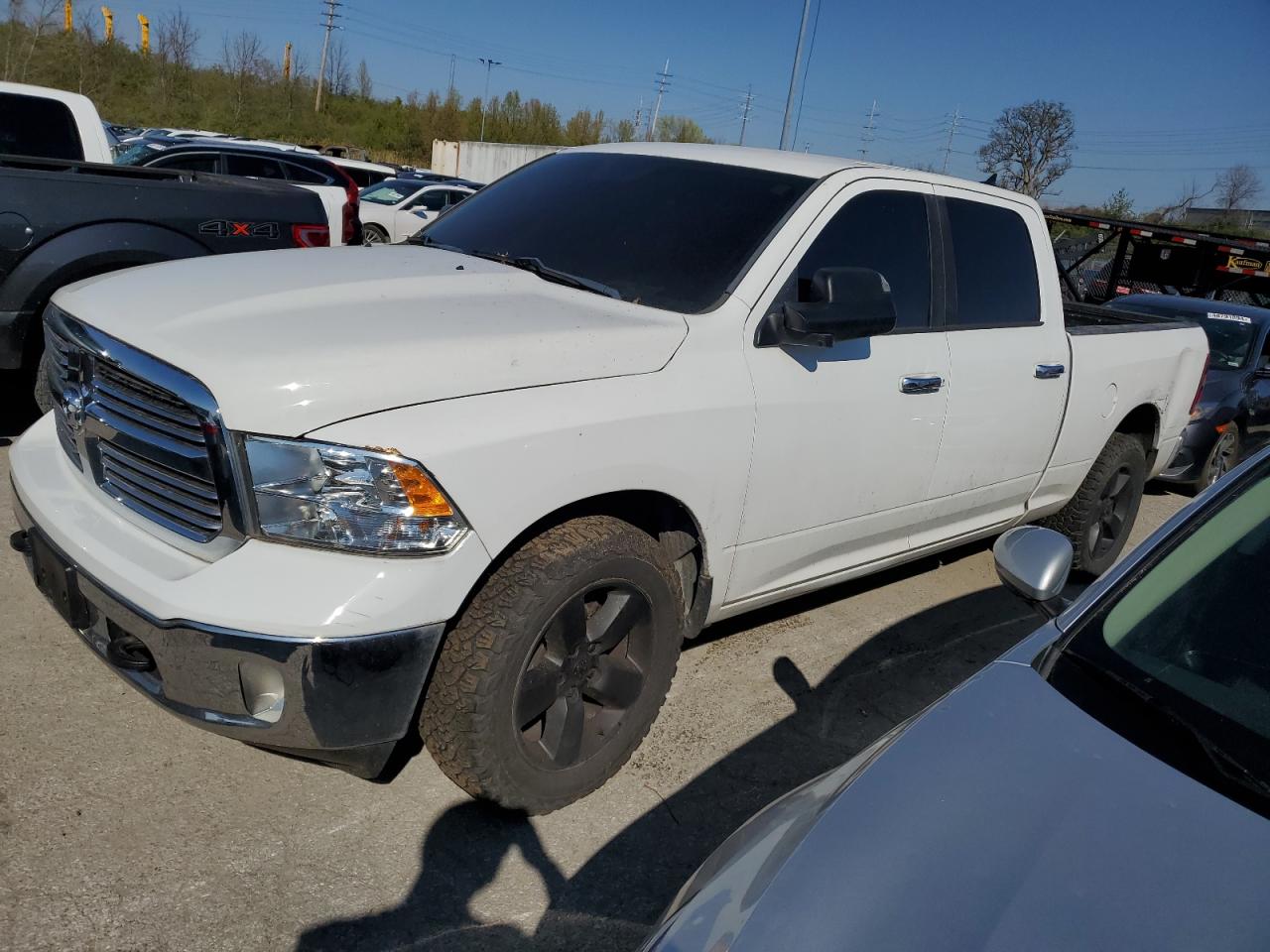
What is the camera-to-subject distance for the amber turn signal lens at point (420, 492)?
2332mm

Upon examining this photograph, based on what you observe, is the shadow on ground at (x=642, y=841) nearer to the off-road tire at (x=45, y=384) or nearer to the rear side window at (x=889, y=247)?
the rear side window at (x=889, y=247)

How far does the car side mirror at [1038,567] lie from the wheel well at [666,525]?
96cm

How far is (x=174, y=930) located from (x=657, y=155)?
10.1 feet

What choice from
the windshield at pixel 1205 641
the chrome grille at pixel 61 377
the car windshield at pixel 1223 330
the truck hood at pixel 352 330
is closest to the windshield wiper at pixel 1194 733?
the windshield at pixel 1205 641

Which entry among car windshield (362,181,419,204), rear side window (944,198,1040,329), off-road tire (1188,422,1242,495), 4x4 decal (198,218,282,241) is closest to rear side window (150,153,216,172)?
car windshield (362,181,419,204)

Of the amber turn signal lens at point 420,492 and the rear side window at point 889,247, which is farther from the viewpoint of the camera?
the rear side window at point 889,247

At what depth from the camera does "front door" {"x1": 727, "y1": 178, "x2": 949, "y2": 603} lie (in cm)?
324

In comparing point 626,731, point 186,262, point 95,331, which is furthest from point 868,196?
point 95,331

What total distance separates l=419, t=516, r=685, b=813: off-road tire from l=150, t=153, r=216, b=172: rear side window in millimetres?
11018

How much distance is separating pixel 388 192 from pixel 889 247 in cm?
1462

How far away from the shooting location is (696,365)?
9.81ft

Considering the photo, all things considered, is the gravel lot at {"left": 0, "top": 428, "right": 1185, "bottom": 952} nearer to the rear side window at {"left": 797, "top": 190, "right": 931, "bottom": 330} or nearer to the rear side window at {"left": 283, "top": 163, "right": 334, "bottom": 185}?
the rear side window at {"left": 797, "top": 190, "right": 931, "bottom": 330}

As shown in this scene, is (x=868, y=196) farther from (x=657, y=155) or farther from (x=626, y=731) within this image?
(x=626, y=731)

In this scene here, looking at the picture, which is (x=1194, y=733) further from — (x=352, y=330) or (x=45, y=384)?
(x=45, y=384)
